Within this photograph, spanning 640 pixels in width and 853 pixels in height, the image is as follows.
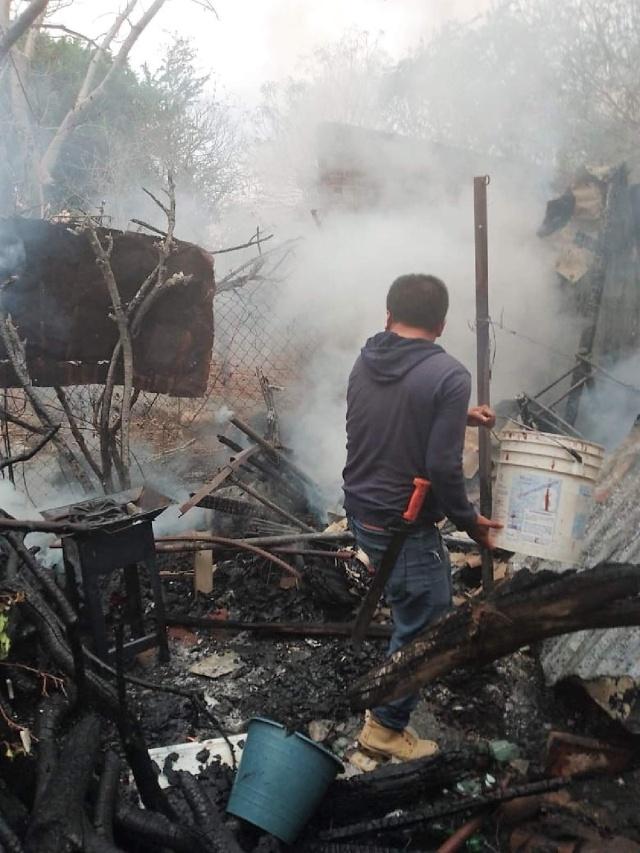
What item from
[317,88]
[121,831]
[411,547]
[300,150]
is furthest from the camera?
[317,88]

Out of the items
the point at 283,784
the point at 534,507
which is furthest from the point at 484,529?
the point at 283,784

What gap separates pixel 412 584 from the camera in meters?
3.02

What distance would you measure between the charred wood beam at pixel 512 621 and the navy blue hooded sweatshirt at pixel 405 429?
726 millimetres

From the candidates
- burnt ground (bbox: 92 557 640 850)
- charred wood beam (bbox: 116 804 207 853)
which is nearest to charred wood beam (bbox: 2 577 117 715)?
charred wood beam (bbox: 116 804 207 853)

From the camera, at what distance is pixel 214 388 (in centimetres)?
825

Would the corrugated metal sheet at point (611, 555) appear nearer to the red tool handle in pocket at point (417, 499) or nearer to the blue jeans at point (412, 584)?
the blue jeans at point (412, 584)

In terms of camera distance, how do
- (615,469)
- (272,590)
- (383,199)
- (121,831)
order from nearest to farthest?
1. (121,831)
2. (615,469)
3. (272,590)
4. (383,199)

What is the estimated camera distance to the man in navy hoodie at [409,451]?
279 cm

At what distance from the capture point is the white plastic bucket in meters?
2.98

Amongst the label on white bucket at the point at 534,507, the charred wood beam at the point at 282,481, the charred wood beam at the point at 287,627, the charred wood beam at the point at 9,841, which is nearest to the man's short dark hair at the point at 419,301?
the label on white bucket at the point at 534,507

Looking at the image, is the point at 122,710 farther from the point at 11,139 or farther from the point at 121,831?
the point at 11,139

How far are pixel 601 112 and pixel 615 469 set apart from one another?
36.4ft

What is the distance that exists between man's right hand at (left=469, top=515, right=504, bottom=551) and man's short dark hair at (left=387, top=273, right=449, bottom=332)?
2.96ft

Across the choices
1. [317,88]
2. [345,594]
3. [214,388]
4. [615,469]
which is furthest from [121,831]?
[317,88]
